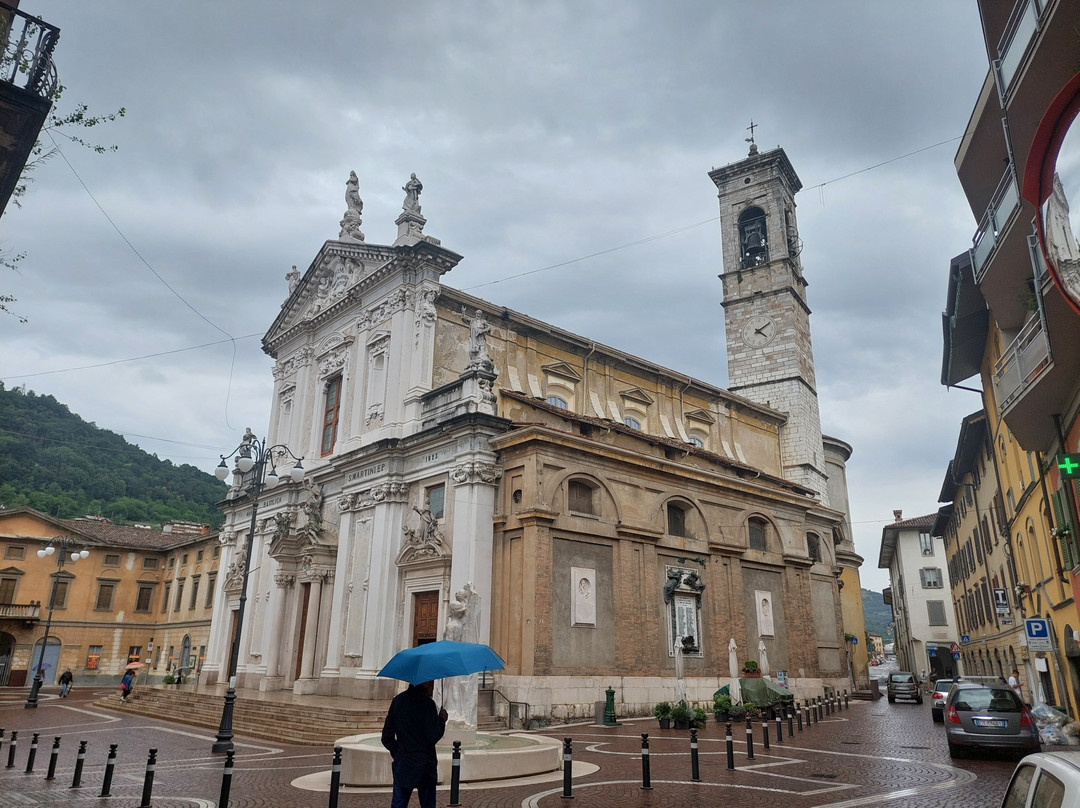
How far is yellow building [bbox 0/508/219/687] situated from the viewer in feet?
144

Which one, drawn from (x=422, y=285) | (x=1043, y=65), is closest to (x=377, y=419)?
(x=422, y=285)

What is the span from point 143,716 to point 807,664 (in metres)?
22.8

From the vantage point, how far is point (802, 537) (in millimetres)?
30500

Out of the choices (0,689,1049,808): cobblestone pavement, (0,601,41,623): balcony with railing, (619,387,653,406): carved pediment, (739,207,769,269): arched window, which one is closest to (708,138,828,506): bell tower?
(739,207,769,269): arched window

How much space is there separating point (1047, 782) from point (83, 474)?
64809 millimetres

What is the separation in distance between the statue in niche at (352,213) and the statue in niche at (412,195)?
15.1 ft

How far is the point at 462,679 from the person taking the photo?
45.1ft

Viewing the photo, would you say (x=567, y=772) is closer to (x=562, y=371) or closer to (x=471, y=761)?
(x=471, y=761)

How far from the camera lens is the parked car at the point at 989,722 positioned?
43.3ft

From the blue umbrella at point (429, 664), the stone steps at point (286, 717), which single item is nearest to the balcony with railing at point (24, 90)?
the blue umbrella at point (429, 664)

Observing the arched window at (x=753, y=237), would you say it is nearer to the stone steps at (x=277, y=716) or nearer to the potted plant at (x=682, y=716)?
the potted plant at (x=682, y=716)

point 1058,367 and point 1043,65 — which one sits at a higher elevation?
point 1043,65

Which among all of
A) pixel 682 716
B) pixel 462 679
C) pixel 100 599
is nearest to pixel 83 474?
pixel 100 599

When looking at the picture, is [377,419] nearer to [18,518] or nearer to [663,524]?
[663,524]
